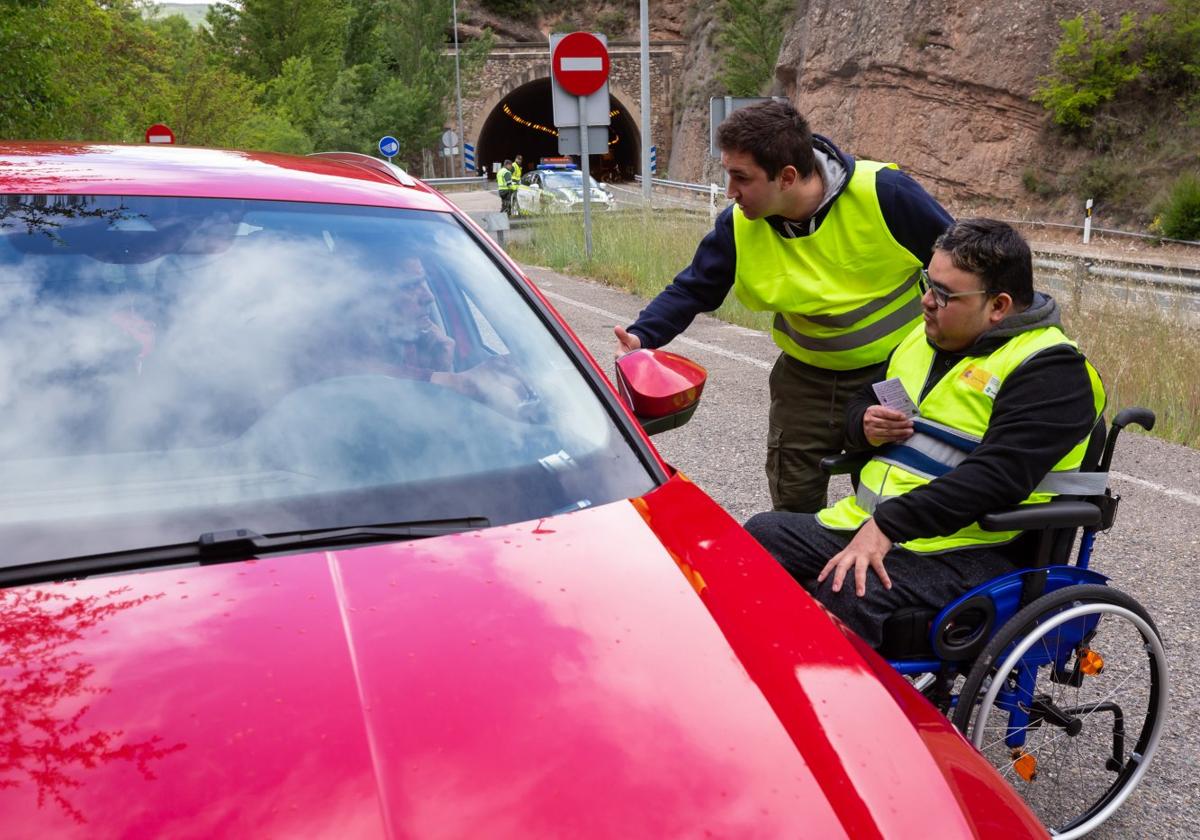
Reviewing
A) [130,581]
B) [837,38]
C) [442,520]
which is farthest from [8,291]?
[837,38]

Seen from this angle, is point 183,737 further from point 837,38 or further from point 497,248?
point 837,38

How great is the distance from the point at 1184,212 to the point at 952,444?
87.8ft

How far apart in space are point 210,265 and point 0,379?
0.47 meters

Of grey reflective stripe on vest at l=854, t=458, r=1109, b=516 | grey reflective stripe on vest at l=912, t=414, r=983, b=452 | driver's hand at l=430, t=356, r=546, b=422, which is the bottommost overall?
grey reflective stripe on vest at l=854, t=458, r=1109, b=516

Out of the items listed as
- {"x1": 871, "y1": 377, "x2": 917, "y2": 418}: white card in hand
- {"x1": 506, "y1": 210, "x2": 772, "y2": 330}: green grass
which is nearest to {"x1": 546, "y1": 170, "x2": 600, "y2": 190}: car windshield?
{"x1": 506, "y1": 210, "x2": 772, "y2": 330}: green grass

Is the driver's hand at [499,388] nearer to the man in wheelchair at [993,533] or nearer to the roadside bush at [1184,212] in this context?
the man in wheelchair at [993,533]

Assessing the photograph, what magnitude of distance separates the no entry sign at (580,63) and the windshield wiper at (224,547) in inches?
548

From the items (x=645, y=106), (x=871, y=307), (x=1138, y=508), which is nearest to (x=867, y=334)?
(x=871, y=307)

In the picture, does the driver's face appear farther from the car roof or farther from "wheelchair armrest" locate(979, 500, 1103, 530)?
"wheelchair armrest" locate(979, 500, 1103, 530)

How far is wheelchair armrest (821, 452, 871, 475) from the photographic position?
3420 mm

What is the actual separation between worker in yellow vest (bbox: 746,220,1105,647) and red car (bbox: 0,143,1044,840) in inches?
22.1

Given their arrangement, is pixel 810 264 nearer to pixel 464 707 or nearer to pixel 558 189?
pixel 464 707

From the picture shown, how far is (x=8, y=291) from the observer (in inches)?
91.7

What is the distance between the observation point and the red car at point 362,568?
149 centimetres
